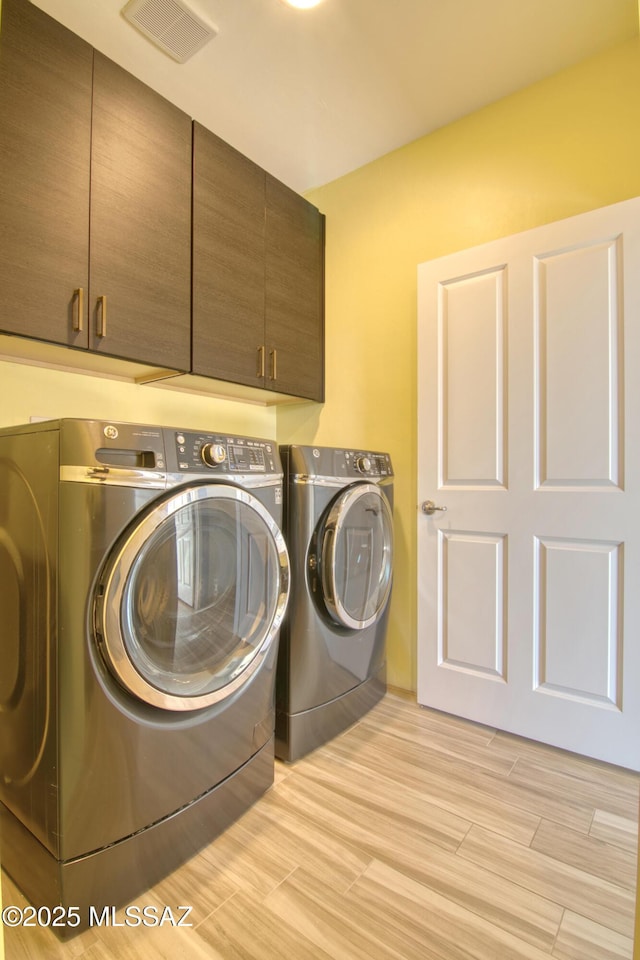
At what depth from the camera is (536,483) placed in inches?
70.4

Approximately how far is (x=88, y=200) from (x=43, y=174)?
0.13 meters

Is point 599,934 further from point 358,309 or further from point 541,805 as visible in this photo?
point 358,309

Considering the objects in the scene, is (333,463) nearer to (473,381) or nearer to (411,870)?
(473,381)

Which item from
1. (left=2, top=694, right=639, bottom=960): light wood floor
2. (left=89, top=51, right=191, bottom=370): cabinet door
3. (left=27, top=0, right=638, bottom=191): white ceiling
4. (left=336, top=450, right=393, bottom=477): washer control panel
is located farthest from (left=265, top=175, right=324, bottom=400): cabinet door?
(left=2, top=694, right=639, bottom=960): light wood floor

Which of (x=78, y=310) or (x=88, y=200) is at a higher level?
(x=88, y=200)

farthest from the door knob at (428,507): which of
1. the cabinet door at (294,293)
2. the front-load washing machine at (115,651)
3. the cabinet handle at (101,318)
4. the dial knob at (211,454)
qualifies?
the cabinet handle at (101,318)

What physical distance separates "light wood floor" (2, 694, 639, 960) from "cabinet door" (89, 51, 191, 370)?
5.05ft

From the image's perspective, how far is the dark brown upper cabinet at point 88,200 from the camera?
1309 mm

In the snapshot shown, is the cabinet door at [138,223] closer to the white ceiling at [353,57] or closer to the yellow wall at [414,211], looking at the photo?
the white ceiling at [353,57]

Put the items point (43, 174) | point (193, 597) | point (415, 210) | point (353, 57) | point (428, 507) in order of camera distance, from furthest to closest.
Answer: point (415, 210) → point (428, 507) → point (353, 57) → point (43, 174) → point (193, 597)

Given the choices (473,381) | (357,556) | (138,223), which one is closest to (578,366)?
(473,381)

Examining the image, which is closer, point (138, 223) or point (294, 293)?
point (138, 223)

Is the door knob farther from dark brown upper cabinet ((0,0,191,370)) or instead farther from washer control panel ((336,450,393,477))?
dark brown upper cabinet ((0,0,191,370))

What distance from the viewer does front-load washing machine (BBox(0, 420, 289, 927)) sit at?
0.98 m
